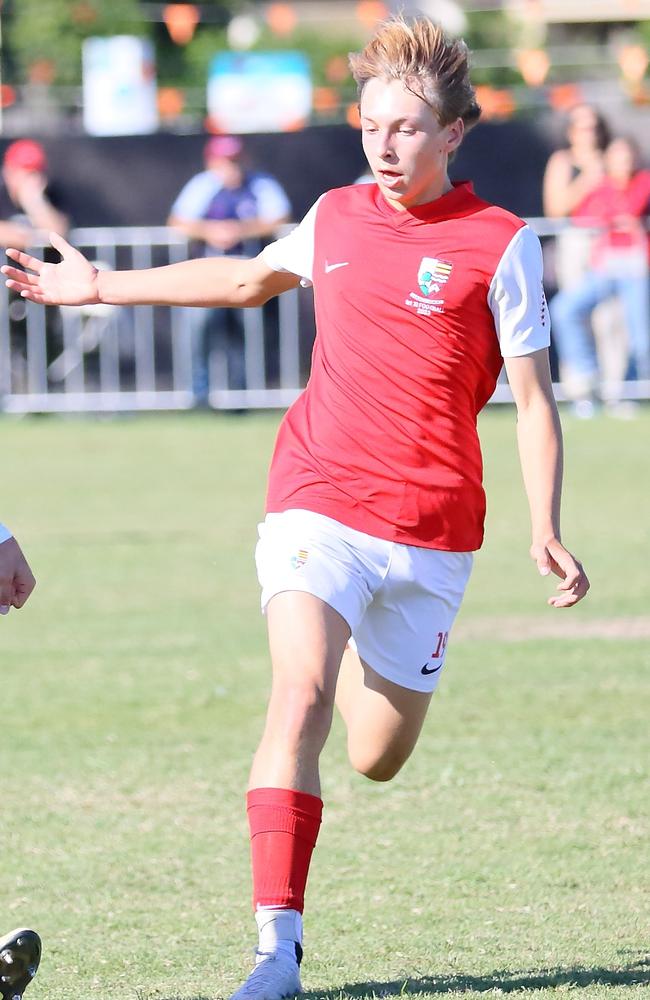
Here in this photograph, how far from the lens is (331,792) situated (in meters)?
6.56

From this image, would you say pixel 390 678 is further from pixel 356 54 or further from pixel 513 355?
pixel 356 54

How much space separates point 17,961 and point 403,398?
1.63 m

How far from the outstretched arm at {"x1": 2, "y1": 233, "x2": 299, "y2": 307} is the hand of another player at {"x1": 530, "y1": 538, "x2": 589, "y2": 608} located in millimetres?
1050

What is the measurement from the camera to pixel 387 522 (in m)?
4.71

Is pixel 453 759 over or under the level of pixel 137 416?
over

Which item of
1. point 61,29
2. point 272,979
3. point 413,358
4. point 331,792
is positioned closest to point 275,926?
point 272,979

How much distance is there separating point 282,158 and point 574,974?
15625mm

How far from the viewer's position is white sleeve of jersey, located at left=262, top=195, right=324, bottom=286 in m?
4.97

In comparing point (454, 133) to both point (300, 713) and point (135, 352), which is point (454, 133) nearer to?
point (300, 713)

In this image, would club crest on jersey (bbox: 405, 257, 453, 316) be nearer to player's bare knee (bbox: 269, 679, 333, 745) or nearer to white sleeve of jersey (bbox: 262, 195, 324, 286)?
white sleeve of jersey (bbox: 262, 195, 324, 286)

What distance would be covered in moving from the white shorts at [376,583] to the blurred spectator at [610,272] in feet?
43.3

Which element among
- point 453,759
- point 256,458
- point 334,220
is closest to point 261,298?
point 334,220

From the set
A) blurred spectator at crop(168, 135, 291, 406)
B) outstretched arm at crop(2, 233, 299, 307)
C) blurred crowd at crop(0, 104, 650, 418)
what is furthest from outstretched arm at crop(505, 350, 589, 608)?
blurred spectator at crop(168, 135, 291, 406)

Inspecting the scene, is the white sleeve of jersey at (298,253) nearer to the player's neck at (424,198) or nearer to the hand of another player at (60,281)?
the player's neck at (424,198)
